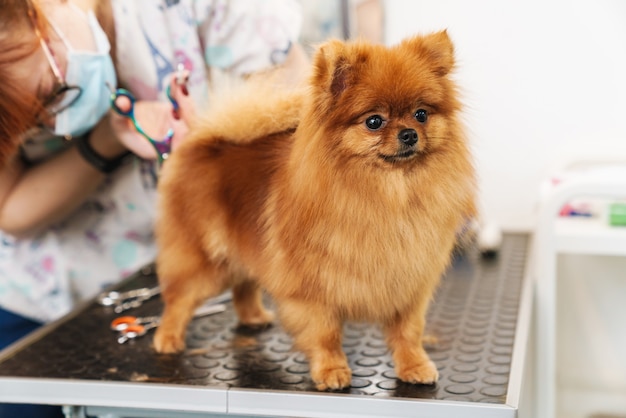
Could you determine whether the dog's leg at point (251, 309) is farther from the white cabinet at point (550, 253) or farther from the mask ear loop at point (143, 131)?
the white cabinet at point (550, 253)

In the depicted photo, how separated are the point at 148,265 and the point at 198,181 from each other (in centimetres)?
59

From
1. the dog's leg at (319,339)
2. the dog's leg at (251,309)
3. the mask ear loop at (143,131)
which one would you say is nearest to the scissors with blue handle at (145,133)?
the mask ear loop at (143,131)

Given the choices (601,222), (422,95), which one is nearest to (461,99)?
(422,95)

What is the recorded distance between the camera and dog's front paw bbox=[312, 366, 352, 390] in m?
0.87

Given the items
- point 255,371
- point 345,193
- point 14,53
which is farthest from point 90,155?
point 345,193

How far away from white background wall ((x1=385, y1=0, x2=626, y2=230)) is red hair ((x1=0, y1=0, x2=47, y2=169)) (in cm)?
86

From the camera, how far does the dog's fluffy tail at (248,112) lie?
36.2 inches

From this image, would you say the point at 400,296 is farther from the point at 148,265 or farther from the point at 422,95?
the point at 148,265

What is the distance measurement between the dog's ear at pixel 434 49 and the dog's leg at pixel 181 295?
405 mm

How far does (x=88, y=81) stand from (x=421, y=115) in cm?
57

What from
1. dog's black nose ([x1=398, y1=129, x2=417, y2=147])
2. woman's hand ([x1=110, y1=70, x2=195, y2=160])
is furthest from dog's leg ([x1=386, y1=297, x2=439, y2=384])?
woman's hand ([x1=110, y1=70, x2=195, y2=160])

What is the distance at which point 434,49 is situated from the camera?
0.80 metres

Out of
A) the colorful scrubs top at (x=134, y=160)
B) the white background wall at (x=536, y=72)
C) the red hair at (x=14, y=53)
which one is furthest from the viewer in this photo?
the white background wall at (x=536, y=72)

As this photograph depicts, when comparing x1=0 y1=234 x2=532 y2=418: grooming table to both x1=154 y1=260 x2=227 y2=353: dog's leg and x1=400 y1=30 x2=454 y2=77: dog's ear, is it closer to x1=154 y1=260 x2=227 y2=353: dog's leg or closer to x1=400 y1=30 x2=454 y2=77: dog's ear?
x1=154 y1=260 x2=227 y2=353: dog's leg
